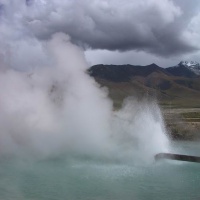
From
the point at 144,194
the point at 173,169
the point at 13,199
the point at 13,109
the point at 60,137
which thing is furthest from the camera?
the point at 60,137

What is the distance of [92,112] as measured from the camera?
38219 mm

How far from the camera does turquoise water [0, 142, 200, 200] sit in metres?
23.1

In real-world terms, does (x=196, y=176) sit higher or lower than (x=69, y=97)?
lower

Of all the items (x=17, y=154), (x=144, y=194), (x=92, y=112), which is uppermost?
(x=92, y=112)

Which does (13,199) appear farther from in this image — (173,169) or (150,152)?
(150,152)

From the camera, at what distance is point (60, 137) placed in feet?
123

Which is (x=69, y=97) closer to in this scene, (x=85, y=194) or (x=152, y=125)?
(x=152, y=125)

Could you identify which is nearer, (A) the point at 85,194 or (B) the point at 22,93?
(A) the point at 85,194

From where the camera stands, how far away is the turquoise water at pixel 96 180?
23125mm

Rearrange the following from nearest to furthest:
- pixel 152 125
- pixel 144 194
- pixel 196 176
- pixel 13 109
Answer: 1. pixel 144 194
2. pixel 196 176
3. pixel 13 109
4. pixel 152 125

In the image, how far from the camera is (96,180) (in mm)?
26672

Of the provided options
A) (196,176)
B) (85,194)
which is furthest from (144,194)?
(196,176)

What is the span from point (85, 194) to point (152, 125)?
1886 cm

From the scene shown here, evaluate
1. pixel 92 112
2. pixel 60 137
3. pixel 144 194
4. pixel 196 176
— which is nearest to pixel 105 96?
pixel 92 112
